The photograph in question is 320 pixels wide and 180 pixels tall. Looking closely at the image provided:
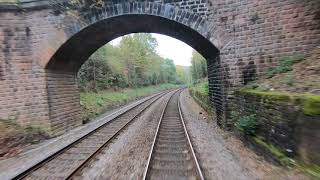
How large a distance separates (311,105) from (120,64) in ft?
99.3

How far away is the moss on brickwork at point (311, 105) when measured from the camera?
503 centimetres

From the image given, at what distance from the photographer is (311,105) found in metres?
5.17

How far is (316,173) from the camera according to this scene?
192 inches

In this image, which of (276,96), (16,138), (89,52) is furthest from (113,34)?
(276,96)

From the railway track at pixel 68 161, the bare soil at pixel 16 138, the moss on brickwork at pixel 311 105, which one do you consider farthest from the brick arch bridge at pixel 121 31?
the moss on brickwork at pixel 311 105

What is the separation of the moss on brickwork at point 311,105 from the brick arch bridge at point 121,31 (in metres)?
4.60

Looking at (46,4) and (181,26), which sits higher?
(46,4)

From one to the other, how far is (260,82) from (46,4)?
8582 millimetres

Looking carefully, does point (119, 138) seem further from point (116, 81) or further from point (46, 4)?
point (116, 81)

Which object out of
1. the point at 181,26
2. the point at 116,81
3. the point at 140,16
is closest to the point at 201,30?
the point at 181,26

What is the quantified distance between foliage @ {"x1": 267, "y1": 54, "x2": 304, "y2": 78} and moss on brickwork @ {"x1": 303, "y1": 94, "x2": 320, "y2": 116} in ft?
11.5

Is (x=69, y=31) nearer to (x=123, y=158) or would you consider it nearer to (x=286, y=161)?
(x=123, y=158)

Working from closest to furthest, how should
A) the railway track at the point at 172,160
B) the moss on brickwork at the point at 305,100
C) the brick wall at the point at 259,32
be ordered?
the moss on brickwork at the point at 305,100 < the railway track at the point at 172,160 < the brick wall at the point at 259,32

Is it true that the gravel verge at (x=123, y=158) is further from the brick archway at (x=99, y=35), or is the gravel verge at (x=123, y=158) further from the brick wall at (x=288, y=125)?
the brick archway at (x=99, y=35)
